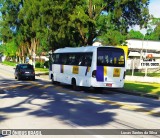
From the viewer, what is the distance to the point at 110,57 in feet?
77.4

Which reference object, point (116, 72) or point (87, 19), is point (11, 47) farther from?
point (116, 72)

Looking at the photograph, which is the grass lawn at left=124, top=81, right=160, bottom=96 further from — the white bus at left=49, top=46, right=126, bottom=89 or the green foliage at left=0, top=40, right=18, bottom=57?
the green foliage at left=0, top=40, right=18, bottom=57

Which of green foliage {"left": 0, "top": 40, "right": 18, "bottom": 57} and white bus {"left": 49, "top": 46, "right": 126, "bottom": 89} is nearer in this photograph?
white bus {"left": 49, "top": 46, "right": 126, "bottom": 89}

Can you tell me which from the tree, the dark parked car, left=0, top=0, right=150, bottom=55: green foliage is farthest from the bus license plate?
the tree

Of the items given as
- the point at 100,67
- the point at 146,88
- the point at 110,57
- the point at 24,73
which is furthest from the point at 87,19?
the point at 100,67

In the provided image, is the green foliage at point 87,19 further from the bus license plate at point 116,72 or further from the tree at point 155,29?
the tree at point 155,29

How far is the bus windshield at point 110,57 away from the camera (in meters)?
23.4

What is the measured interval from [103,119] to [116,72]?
38.6 ft

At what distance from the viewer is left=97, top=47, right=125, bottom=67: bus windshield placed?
76.8ft

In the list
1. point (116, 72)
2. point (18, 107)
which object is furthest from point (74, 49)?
point (18, 107)

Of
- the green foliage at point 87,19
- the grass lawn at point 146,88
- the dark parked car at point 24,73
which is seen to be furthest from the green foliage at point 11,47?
the grass lawn at point 146,88

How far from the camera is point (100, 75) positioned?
77.2 ft

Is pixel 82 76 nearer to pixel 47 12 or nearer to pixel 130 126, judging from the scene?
Answer: pixel 130 126

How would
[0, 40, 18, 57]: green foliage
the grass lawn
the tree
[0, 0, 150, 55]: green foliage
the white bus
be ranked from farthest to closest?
1. the tree
2. [0, 40, 18, 57]: green foliage
3. [0, 0, 150, 55]: green foliage
4. the grass lawn
5. the white bus
